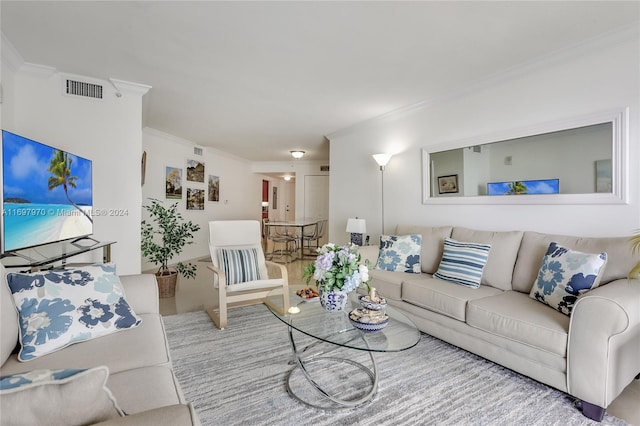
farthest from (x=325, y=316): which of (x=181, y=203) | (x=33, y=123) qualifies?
(x=181, y=203)

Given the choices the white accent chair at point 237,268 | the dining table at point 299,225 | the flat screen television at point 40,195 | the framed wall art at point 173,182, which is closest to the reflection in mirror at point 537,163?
the white accent chair at point 237,268

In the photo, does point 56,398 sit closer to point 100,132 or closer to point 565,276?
point 565,276

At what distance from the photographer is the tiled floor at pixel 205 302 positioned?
1727 mm

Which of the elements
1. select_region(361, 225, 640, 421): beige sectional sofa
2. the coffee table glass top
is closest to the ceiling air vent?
the coffee table glass top

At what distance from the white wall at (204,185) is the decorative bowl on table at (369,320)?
4758 millimetres

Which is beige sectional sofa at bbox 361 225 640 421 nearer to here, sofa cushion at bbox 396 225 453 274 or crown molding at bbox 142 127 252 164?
sofa cushion at bbox 396 225 453 274

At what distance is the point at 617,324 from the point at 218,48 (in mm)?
3203

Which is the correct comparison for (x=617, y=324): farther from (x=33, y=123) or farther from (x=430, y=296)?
(x=33, y=123)

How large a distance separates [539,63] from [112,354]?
12.2ft

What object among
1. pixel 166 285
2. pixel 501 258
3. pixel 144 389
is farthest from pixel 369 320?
pixel 166 285

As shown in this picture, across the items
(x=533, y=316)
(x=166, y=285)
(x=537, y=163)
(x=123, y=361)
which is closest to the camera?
(x=123, y=361)

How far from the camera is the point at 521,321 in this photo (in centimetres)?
192

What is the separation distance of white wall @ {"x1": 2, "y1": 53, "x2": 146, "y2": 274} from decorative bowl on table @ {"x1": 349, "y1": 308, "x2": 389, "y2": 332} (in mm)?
2733

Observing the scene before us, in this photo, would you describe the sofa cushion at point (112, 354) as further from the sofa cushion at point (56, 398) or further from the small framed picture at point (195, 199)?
the small framed picture at point (195, 199)
